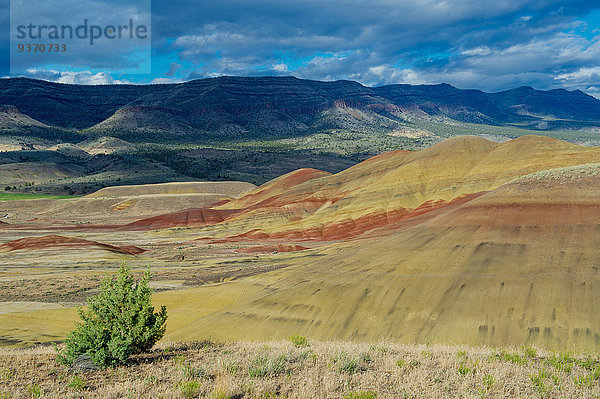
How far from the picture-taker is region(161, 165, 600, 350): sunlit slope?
21.5 meters

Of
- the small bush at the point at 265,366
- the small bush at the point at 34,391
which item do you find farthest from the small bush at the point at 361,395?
the small bush at the point at 34,391

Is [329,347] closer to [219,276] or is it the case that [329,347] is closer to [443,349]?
[443,349]

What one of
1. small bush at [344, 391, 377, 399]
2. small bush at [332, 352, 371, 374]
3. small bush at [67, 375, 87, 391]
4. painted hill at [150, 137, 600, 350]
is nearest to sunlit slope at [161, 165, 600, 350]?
painted hill at [150, 137, 600, 350]

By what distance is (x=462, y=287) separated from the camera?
81.0 feet

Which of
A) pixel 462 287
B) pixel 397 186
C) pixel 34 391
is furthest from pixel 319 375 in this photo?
pixel 397 186

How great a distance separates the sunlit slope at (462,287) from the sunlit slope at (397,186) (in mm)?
33786

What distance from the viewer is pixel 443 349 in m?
14.1

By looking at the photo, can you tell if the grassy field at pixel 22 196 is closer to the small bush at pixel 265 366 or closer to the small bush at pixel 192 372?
the small bush at pixel 192 372

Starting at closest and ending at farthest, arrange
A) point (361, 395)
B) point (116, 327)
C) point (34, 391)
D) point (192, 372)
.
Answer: point (361, 395)
point (34, 391)
point (192, 372)
point (116, 327)

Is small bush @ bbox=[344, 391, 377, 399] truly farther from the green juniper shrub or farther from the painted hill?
the painted hill

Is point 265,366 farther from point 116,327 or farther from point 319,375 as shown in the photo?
point 116,327

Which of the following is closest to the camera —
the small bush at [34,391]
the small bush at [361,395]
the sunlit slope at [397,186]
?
the small bush at [361,395]

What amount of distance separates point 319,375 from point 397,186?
227 ft

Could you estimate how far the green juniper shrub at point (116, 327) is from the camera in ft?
Answer: 40.8
